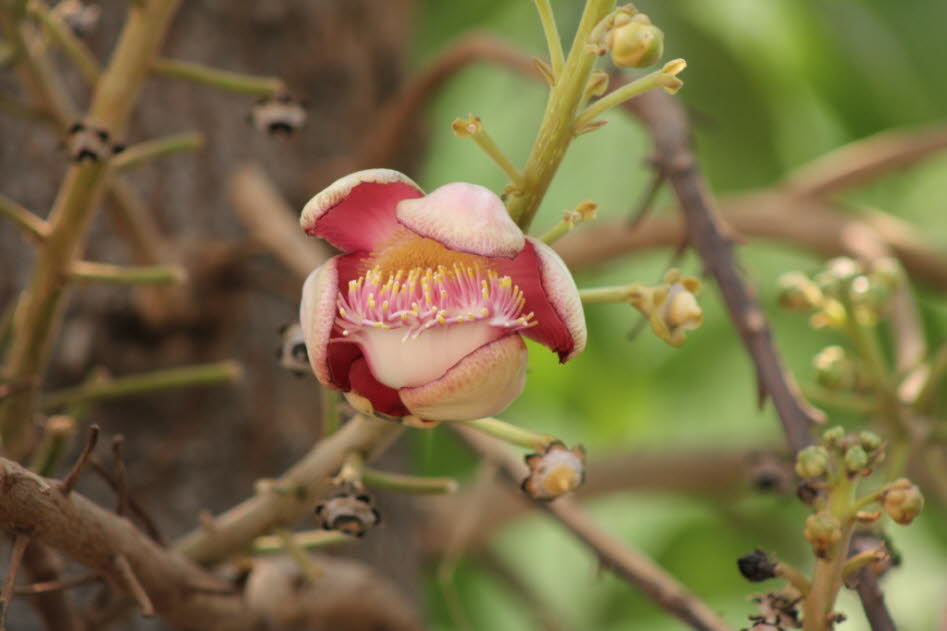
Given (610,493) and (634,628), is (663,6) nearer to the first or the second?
(610,493)

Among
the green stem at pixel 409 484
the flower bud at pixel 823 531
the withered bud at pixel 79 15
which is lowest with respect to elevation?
the green stem at pixel 409 484

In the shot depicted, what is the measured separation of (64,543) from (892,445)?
75 cm

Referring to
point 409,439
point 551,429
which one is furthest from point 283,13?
point 551,429

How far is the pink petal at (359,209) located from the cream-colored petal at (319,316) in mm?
45

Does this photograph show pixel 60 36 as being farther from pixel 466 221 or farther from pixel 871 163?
pixel 871 163

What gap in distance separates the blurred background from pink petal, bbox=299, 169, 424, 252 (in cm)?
35

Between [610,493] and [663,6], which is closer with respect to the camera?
[610,493]

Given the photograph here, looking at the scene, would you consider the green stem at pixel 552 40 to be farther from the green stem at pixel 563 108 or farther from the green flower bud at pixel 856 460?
the green flower bud at pixel 856 460

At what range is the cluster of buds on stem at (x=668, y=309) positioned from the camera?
2.41ft

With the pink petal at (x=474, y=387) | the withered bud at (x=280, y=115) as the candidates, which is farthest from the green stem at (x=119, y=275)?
the pink petal at (x=474, y=387)

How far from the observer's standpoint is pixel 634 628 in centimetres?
Answer: 328

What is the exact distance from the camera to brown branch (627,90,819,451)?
917mm

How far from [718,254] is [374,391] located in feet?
1.51

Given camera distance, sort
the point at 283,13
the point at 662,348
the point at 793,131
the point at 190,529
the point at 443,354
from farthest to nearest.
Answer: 1. the point at 662,348
2. the point at 793,131
3. the point at 283,13
4. the point at 190,529
5. the point at 443,354
